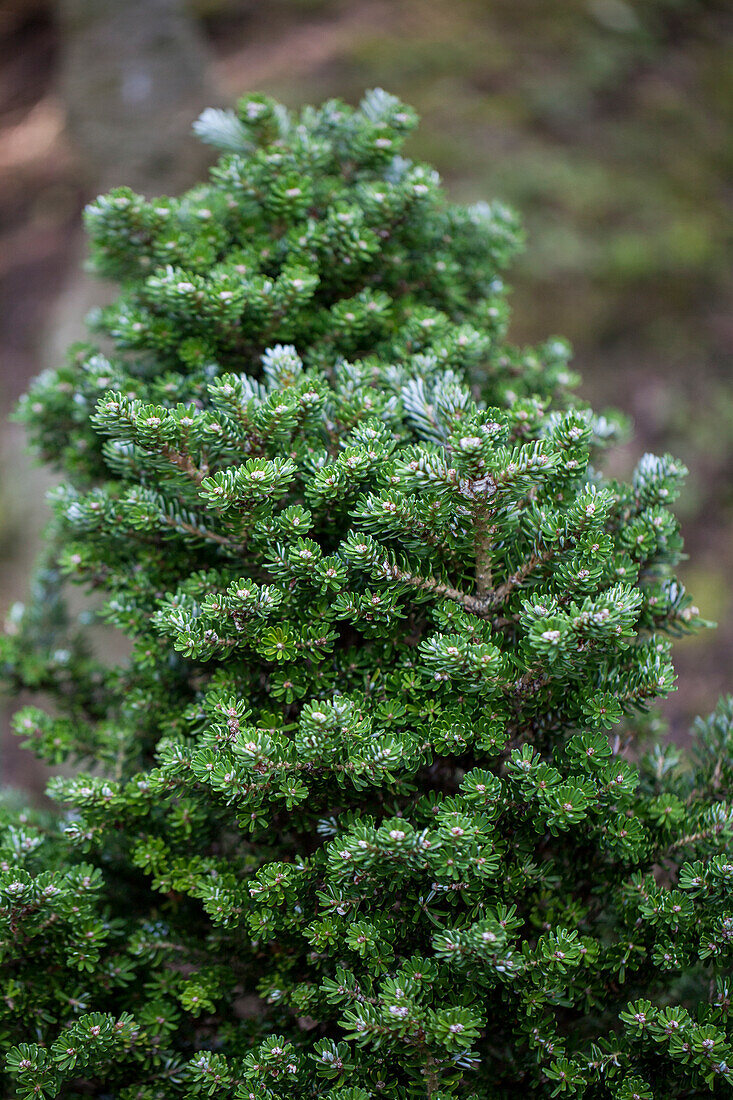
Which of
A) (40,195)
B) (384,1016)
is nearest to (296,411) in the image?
(384,1016)

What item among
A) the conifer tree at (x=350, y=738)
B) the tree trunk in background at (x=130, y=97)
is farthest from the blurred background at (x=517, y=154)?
the conifer tree at (x=350, y=738)

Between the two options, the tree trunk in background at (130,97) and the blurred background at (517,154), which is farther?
the blurred background at (517,154)

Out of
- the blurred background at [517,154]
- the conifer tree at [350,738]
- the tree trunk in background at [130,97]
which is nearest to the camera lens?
the conifer tree at [350,738]

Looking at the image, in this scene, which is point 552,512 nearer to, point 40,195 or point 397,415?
point 397,415

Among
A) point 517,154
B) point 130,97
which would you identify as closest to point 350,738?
point 130,97

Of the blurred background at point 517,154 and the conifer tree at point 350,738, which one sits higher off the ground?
the blurred background at point 517,154

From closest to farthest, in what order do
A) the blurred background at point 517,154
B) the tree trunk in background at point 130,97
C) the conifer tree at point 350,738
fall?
the conifer tree at point 350,738, the tree trunk in background at point 130,97, the blurred background at point 517,154

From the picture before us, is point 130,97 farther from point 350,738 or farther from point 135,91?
point 350,738

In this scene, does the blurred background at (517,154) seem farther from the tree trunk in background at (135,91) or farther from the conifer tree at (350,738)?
the conifer tree at (350,738)
